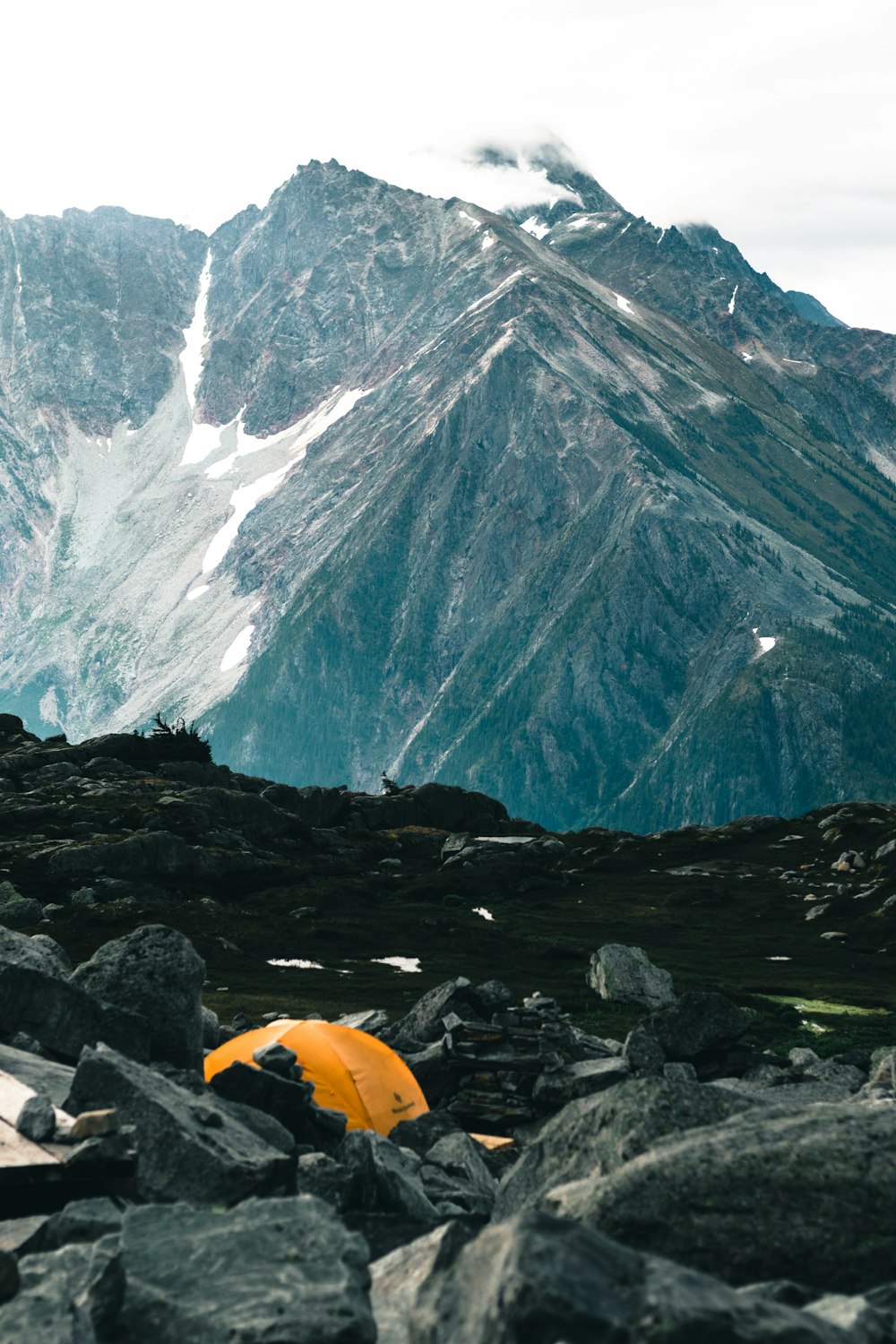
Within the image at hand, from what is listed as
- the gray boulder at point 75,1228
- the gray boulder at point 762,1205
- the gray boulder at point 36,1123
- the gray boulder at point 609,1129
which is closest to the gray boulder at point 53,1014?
the gray boulder at point 36,1123

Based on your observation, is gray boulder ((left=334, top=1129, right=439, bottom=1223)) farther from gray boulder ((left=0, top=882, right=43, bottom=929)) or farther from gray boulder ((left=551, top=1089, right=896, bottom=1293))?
gray boulder ((left=0, top=882, right=43, bottom=929))

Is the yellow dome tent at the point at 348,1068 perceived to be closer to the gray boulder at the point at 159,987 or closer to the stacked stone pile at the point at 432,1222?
the gray boulder at the point at 159,987

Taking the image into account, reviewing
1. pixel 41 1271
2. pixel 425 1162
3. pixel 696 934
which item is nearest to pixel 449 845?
pixel 696 934

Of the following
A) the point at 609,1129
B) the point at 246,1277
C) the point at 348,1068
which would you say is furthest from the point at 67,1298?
the point at 348,1068

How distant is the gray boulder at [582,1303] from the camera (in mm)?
12188

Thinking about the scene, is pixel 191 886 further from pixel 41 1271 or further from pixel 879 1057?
pixel 41 1271

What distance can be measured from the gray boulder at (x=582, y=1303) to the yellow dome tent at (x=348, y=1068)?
70.1 feet

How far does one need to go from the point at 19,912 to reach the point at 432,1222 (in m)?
70.3

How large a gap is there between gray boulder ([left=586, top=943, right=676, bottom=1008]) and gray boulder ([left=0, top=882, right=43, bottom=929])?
1364 inches

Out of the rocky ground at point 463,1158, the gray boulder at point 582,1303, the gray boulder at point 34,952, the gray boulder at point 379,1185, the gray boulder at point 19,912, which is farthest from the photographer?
the gray boulder at point 19,912

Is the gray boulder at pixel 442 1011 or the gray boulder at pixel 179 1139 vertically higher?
the gray boulder at pixel 179 1139

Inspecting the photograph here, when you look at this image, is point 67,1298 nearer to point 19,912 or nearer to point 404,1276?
point 404,1276

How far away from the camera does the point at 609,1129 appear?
21422mm

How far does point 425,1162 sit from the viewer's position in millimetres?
28484
